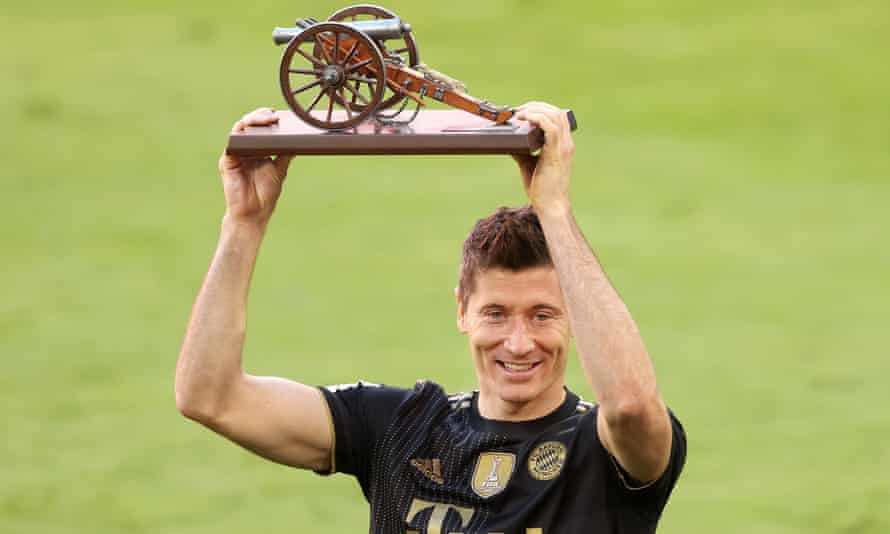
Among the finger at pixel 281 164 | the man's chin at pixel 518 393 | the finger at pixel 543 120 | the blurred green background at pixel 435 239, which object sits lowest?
the man's chin at pixel 518 393

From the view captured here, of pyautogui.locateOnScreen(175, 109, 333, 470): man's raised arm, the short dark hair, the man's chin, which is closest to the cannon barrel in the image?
pyautogui.locateOnScreen(175, 109, 333, 470): man's raised arm

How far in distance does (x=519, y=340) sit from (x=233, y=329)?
0.71 metres

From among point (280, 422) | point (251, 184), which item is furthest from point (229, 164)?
point (280, 422)

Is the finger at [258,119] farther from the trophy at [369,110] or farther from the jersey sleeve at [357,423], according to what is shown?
the jersey sleeve at [357,423]

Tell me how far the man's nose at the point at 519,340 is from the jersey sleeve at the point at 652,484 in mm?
330

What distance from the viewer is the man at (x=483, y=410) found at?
14.3ft

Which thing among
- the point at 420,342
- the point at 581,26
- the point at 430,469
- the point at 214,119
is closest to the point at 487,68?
the point at 581,26

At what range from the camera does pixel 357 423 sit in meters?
4.75

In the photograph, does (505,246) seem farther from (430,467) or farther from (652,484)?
(652,484)

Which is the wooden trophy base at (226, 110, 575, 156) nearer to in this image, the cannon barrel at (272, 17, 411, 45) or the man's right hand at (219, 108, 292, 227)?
the man's right hand at (219, 108, 292, 227)

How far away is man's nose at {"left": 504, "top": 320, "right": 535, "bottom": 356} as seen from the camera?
450 cm

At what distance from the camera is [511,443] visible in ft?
15.0

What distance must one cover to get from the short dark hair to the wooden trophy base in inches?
12.4

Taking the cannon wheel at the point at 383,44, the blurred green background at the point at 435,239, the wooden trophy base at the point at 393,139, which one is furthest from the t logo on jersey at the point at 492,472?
the blurred green background at the point at 435,239
